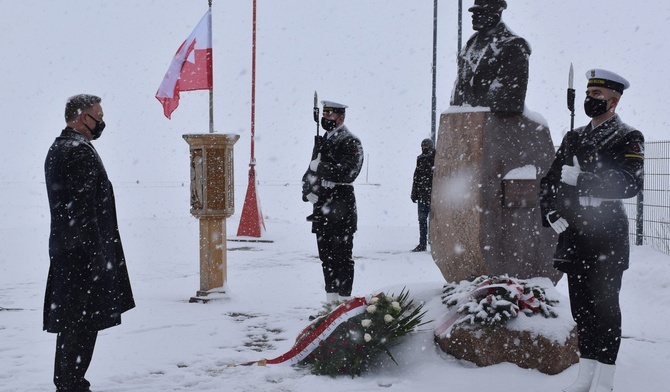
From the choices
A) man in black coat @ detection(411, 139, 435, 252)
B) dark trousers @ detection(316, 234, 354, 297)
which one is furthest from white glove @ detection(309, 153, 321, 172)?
man in black coat @ detection(411, 139, 435, 252)

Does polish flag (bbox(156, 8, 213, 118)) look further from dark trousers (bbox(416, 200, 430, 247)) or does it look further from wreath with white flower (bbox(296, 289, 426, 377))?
dark trousers (bbox(416, 200, 430, 247))

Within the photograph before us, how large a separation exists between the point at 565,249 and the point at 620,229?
1.10 feet

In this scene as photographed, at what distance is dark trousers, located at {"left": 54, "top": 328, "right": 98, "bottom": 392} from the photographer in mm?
3793

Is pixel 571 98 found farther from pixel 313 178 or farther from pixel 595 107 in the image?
pixel 313 178

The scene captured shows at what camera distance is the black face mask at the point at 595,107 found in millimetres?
3928

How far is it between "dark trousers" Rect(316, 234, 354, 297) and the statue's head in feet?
7.58

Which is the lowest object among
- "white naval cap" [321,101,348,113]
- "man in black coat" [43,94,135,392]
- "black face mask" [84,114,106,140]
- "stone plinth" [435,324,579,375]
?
"stone plinth" [435,324,579,375]

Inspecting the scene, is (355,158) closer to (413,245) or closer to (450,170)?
(450,170)

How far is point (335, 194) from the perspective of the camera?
249 inches

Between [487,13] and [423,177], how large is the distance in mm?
5973

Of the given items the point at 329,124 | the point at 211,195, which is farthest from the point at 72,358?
the point at 211,195

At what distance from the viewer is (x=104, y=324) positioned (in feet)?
12.6

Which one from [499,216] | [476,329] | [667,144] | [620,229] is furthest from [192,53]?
[667,144]

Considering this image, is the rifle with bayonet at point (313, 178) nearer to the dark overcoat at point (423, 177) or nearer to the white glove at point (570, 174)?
the white glove at point (570, 174)
